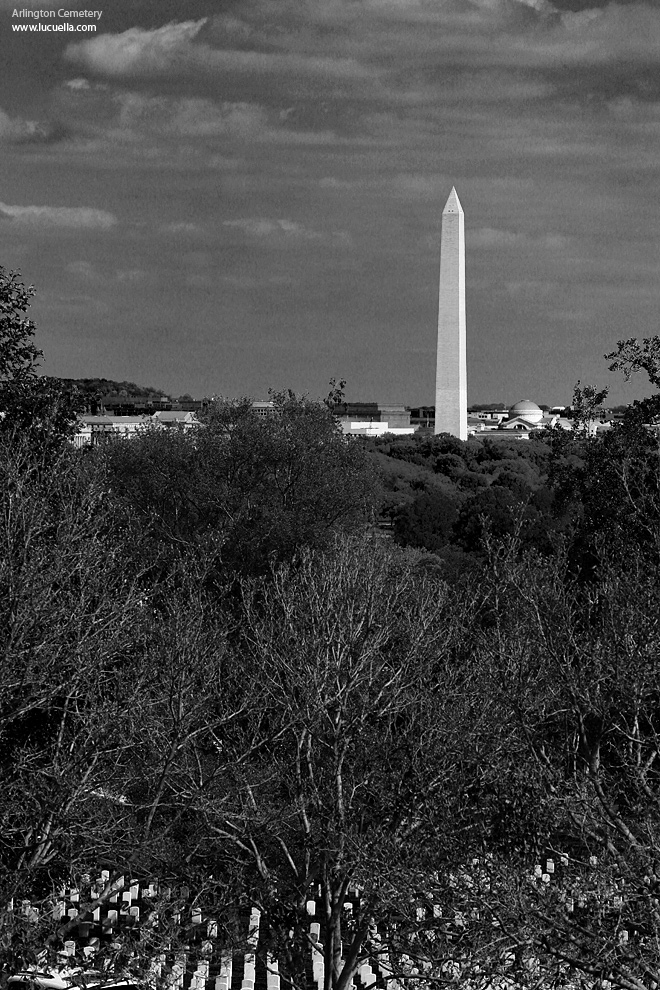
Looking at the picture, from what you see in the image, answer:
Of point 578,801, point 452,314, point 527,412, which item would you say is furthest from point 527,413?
point 578,801

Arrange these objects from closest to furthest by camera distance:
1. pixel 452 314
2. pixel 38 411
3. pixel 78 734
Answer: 1. pixel 78 734
2. pixel 38 411
3. pixel 452 314

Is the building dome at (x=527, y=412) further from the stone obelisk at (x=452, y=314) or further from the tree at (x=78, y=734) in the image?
the tree at (x=78, y=734)

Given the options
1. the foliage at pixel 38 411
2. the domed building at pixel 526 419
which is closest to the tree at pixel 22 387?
the foliage at pixel 38 411

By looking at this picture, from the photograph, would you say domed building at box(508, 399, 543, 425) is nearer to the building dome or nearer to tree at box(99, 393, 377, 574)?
the building dome

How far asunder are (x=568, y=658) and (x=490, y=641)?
144 inches

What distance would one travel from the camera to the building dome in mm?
121688

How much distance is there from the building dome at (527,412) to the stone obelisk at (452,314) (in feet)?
181

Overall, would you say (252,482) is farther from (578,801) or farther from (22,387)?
(578,801)

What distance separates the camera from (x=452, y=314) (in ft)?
185

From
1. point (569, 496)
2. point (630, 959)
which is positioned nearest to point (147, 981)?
point (630, 959)

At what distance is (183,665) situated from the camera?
12523mm

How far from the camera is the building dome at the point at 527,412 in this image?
122 metres

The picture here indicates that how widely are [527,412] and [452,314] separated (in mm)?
71542

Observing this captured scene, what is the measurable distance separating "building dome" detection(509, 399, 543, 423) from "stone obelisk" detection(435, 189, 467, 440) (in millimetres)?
55113
